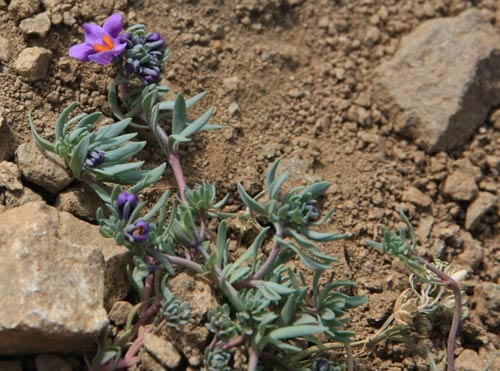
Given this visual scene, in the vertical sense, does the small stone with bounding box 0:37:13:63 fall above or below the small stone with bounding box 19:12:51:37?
below

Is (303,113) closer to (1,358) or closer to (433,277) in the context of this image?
(433,277)

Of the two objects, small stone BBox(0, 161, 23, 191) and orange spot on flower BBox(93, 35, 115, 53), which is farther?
orange spot on flower BBox(93, 35, 115, 53)

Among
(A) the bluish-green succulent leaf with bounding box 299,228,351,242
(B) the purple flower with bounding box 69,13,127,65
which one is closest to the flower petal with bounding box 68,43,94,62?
(B) the purple flower with bounding box 69,13,127,65

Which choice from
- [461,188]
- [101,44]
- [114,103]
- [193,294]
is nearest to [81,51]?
[101,44]

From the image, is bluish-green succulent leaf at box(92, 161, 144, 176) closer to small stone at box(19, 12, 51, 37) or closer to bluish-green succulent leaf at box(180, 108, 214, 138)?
bluish-green succulent leaf at box(180, 108, 214, 138)

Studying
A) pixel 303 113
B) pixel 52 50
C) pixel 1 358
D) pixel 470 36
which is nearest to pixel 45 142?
pixel 52 50
